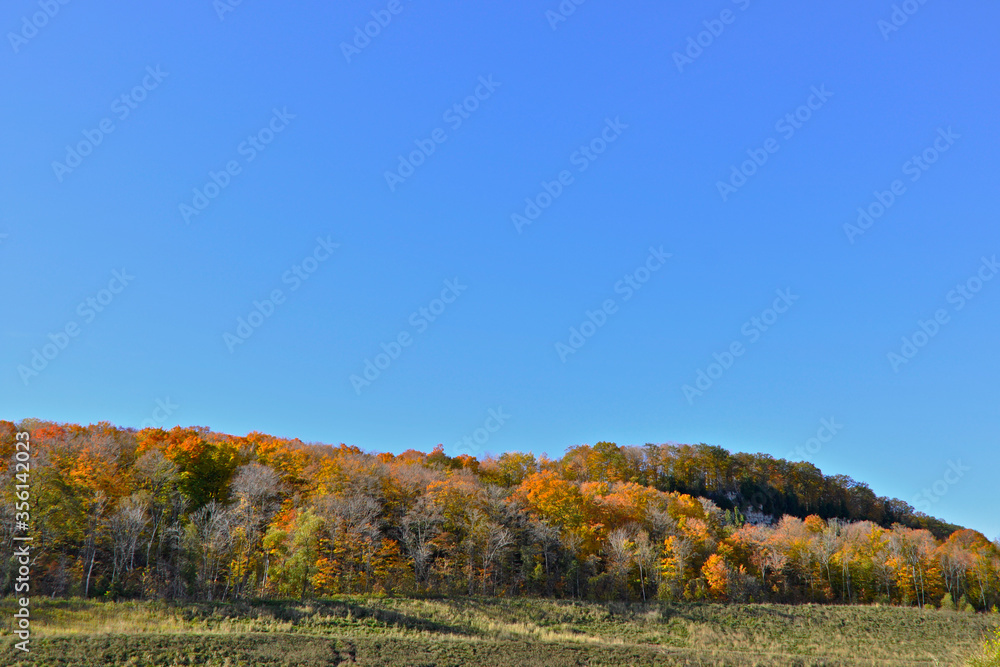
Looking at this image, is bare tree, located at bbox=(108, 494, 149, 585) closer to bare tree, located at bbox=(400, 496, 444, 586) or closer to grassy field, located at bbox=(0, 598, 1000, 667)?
grassy field, located at bbox=(0, 598, 1000, 667)

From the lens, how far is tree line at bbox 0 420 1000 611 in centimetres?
5094

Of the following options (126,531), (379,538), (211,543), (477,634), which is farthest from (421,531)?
(126,531)

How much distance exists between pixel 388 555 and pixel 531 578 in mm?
13465

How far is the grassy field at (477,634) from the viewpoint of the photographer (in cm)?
3109

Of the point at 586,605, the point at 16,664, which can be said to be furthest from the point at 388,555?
the point at 16,664

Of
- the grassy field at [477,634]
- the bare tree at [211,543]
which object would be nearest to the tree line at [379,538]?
the bare tree at [211,543]

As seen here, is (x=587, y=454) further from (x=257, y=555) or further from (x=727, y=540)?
(x=257, y=555)

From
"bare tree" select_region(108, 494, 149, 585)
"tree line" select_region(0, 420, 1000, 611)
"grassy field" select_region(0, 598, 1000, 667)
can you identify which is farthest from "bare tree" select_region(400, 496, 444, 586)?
"bare tree" select_region(108, 494, 149, 585)

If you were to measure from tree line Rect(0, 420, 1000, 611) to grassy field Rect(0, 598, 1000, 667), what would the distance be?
8169 mm

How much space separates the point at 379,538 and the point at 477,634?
21.1 meters

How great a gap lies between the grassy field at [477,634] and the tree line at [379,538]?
8169 mm

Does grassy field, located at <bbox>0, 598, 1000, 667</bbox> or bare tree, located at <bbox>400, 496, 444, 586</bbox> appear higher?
bare tree, located at <bbox>400, 496, 444, 586</bbox>

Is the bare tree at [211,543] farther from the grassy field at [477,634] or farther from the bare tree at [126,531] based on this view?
the grassy field at [477,634]

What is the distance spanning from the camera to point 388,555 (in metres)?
57.2
